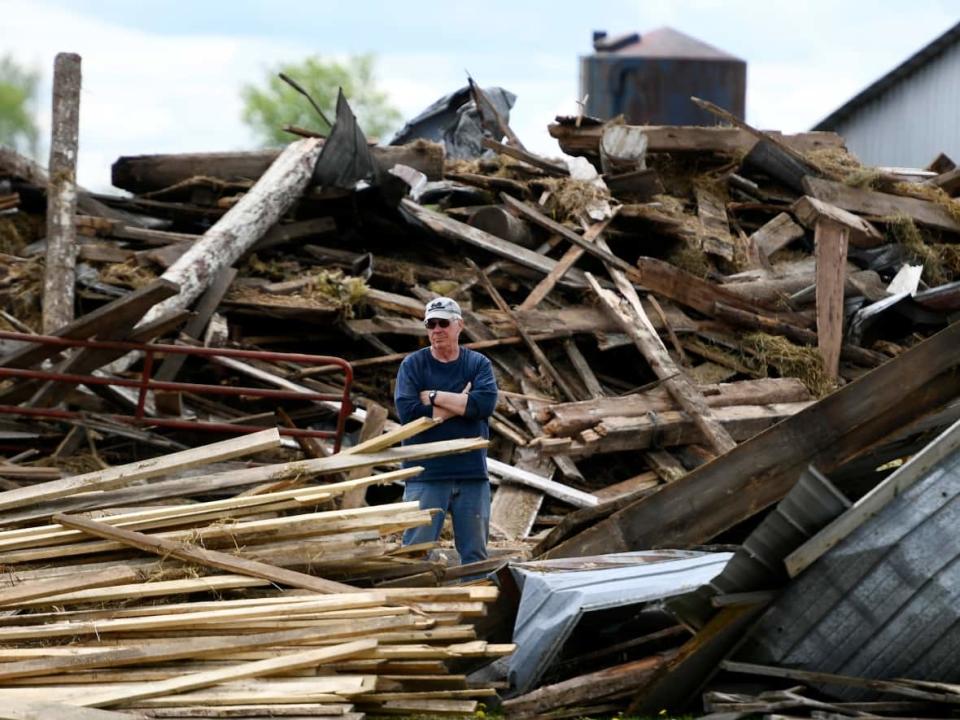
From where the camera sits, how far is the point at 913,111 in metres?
26.6

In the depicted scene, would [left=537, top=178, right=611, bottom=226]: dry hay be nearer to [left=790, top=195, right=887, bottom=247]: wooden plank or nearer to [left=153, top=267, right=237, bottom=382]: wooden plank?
[left=790, top=195, right=887, bottom=247]: wooden plank

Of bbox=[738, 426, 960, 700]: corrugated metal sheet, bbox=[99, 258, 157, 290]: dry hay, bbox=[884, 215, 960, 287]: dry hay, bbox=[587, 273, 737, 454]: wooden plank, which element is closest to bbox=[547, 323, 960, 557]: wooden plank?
bbox=[738, 426, 960, 700]: corrugated metal sheet

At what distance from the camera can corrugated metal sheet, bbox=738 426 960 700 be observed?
5699mm

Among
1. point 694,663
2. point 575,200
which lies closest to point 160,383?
point 694,663

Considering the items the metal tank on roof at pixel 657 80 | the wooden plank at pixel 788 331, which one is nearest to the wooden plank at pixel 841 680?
the wooden plank at pixel 788 331

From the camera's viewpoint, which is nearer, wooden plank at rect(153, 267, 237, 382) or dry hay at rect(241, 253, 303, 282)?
wooden plank at rect(153, 267, 237, 382)

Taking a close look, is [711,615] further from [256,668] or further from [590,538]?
[256,668]

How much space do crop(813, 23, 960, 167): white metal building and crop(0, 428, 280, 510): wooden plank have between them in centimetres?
2006

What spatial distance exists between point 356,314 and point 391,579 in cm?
627

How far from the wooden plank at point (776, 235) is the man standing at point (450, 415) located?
7436 millimetres

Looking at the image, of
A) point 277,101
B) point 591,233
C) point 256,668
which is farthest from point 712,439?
point 277,101

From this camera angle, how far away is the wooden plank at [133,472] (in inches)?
273

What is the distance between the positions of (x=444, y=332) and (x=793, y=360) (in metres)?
5.94

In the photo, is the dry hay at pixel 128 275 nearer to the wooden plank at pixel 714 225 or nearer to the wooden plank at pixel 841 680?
the wooden plank at pixel 714 225
